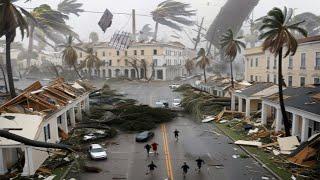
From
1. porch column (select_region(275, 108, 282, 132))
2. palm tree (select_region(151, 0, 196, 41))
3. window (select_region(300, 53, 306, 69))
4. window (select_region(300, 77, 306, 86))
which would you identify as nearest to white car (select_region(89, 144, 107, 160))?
porch column (select_region(275, 108, 282, 132))

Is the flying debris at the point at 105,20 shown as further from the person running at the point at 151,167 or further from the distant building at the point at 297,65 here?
the person running at the point at 151,167

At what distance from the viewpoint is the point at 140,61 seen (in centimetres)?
11444

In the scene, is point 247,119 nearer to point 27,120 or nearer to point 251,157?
point 251,157

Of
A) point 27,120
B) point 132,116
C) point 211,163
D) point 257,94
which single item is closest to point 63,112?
point 27,120

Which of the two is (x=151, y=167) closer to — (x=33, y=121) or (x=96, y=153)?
(x=96, y=153)

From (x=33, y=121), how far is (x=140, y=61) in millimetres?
90161

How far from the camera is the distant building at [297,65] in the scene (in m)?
44.5

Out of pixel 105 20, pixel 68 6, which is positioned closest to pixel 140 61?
pixel 105 20

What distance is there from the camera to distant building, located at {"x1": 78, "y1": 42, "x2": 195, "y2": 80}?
374ft

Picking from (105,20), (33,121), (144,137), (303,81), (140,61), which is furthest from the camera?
(140,61)

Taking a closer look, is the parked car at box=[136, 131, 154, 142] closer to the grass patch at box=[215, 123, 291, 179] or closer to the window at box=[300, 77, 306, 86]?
the grass patch at box=[215, 123, 291, 179]

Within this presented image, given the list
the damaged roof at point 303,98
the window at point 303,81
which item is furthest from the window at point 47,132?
the window at point 303,81

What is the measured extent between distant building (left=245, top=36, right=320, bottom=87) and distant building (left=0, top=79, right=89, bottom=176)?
31.0 meters

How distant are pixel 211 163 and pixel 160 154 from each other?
4622 mm
